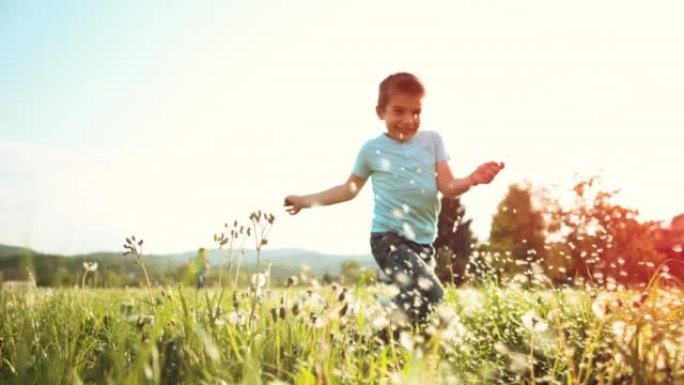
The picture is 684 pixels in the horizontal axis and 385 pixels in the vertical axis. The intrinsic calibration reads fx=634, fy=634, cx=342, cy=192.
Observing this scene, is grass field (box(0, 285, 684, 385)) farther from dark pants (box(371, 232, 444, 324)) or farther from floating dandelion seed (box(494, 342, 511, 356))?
dark pants (box(371, 232, 444, 324))

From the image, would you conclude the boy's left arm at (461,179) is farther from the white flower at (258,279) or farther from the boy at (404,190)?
the white flower at (258,279)

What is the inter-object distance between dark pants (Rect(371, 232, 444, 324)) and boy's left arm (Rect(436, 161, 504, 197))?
19.6 inches

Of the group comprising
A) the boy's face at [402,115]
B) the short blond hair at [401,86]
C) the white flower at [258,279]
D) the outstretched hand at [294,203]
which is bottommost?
the white flower at [258,279]

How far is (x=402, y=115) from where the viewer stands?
496cm

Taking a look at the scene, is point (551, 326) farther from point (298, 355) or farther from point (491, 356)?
point (298, 355)

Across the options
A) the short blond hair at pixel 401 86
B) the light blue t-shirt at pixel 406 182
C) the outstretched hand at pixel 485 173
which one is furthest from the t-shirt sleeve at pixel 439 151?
the outstretched hand at pixel 485 173

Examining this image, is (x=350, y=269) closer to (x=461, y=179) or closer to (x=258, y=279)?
(x=258, y=279)

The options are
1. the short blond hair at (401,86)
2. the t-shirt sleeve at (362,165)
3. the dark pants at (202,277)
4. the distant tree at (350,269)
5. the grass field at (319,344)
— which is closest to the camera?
the grass field at (319,344)

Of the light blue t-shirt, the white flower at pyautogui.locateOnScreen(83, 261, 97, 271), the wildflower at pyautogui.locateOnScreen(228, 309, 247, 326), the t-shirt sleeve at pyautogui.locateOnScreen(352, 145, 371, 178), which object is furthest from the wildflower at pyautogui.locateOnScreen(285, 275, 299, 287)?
the t-shirt sleeve at pyautogui.locateOnScreen(352, 145, 371, 178)

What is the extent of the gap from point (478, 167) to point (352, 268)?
141 centimetres

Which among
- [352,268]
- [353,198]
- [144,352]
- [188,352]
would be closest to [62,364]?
[188,352]

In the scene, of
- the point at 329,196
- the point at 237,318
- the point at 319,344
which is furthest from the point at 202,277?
the point at 329,196

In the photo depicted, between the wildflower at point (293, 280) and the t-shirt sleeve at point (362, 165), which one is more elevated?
the t-shirt sleeve at point (362, 165)

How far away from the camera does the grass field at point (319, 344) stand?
2.16m
